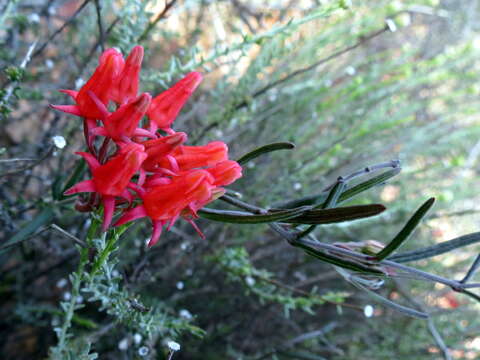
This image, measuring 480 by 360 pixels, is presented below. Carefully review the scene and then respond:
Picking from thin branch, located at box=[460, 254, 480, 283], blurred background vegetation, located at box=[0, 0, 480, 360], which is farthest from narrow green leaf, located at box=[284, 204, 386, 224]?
blurred background vegetation, located at box=[0, 0, 480, 360]

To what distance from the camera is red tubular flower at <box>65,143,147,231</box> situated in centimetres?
41

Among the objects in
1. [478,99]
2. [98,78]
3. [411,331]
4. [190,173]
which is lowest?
[411,331]

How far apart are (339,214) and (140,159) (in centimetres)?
20

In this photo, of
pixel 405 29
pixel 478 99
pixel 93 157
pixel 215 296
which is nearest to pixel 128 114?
pixel 93 157

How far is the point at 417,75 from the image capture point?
121cm

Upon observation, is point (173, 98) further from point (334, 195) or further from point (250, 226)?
point (250, 226)

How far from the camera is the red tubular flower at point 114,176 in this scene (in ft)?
1.35

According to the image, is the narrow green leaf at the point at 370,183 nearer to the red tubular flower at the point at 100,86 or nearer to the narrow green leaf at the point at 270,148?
the narrow green leaf at the point at 270,148

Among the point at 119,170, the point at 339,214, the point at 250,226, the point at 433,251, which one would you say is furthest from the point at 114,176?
the point at 250,226

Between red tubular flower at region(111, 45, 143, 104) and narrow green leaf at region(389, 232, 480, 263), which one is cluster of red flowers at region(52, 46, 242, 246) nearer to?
red tubular flower at region(111, 45, 143, 104)

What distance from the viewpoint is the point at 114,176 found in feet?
1.36

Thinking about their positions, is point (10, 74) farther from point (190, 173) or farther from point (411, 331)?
point (411, 331)

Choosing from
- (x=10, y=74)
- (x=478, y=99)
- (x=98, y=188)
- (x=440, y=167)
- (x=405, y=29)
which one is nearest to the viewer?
(x=98, y=188)

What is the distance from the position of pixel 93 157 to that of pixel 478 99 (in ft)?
4.84
